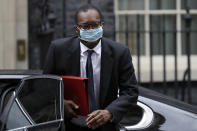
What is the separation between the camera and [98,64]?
3.75 metres

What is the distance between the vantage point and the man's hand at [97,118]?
344cm

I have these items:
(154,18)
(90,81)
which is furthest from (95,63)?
(154,18)

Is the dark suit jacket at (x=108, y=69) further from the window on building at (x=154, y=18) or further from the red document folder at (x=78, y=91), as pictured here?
the window on building at (x=154, y=18)

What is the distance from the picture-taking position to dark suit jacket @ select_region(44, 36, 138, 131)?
3.69 metres

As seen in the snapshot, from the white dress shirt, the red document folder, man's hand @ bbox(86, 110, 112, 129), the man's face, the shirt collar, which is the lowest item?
man's hand @ bbox(86, 110, 112, 129)

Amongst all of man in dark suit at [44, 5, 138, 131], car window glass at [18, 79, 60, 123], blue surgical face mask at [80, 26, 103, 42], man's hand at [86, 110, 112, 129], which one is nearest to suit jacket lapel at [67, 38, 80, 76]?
man in dark suit at [44, 5, 138, 131]

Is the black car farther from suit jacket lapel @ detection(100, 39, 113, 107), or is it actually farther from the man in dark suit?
suit jacket lapel @ detection(100, 39, 113, 107)

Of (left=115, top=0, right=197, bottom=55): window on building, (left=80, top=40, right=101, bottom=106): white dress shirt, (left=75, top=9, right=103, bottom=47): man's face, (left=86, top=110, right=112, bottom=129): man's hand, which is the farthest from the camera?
(left=115, top=0, right=197, bottom=55): window on building

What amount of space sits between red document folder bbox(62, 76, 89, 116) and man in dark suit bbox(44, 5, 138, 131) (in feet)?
0.31

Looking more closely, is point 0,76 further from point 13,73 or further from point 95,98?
point 95,98

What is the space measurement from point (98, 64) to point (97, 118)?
0.44m

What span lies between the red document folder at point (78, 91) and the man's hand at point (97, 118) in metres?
0.11

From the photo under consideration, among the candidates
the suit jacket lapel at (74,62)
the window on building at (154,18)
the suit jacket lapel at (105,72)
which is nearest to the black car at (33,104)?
the suit jacket lapel at (74,62)

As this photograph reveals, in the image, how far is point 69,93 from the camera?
359 centimetres
